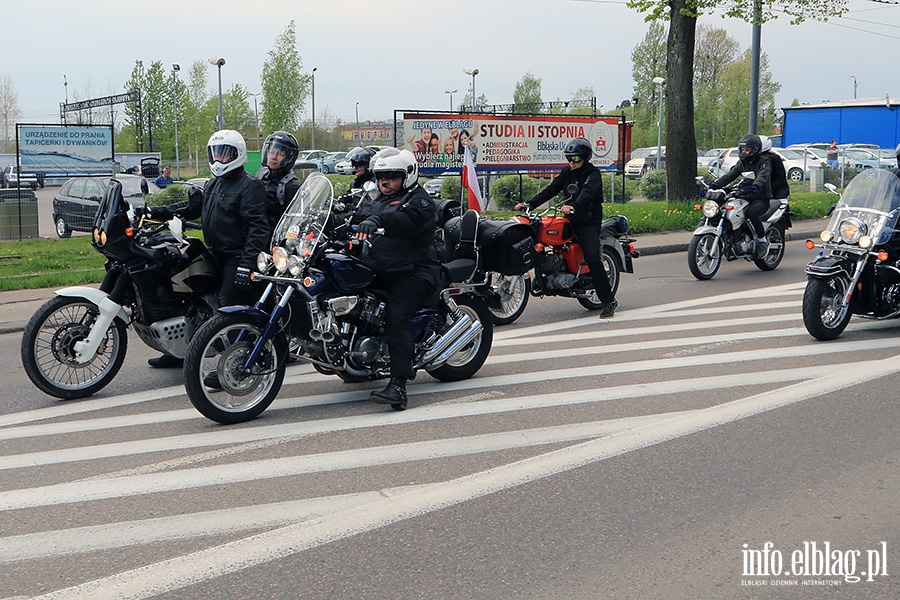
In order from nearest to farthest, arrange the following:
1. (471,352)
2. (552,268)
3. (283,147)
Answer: (471,352)
(283,147)
(552,268)

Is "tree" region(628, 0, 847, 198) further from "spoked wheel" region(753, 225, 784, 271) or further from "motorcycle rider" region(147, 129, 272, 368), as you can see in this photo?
"motorcycle rider" region(147, 129, 272, 368)

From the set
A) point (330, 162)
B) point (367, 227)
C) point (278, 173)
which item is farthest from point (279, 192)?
point (330, 162)

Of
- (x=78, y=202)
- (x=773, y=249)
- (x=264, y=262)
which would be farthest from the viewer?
(x=78, y=202)

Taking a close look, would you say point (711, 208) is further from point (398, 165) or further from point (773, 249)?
point (398, 165)

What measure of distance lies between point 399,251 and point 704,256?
7704 mm

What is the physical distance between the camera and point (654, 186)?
2958cm

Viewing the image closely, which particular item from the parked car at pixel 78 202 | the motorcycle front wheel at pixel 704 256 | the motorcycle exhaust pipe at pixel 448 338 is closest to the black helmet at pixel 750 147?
the motorcycle front wheel at pixel 704 256

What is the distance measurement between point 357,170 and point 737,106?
5696 centimetres

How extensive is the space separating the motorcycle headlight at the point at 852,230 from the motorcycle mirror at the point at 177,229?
583 centimetres

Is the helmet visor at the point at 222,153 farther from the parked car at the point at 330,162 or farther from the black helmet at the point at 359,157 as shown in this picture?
the parked car at the point at 330,162

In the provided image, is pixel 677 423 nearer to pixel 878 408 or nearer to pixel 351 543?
pixel 878 408

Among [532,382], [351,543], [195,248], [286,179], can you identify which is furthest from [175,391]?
[351,543]

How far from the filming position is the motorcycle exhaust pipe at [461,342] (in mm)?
7559

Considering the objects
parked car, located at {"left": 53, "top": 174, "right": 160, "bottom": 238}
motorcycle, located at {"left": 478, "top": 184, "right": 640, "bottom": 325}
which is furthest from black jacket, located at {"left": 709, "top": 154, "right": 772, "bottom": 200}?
parked car, located at {"left": 53, "top": 174, "right": 160, "bottom": 238}
